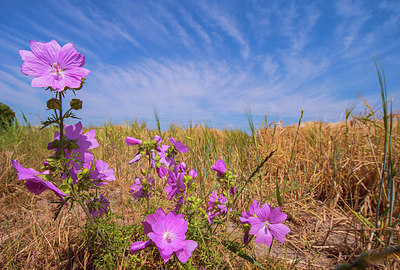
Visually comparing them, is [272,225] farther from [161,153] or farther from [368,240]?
[368,240]

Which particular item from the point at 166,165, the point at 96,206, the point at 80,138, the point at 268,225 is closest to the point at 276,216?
the point at 268,225

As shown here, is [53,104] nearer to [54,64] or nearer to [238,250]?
[54,64]

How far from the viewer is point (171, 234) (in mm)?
940

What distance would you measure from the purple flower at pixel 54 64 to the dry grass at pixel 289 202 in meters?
0.67

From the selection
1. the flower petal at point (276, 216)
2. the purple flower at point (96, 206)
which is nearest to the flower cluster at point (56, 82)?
the purple flower at point (96, 206)

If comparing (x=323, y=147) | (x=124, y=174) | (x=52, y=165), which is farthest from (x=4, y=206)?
(x=323, y=147)

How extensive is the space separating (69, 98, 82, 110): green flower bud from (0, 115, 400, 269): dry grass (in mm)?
570

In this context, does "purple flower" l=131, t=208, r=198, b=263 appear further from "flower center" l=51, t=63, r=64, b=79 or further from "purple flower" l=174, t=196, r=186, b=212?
"flower center" l=51, t=63, r=64, b=79

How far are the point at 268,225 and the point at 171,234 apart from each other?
443mm

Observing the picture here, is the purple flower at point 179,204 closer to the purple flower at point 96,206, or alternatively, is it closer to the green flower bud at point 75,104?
the purple flower at point 96,206

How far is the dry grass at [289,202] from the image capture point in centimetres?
133

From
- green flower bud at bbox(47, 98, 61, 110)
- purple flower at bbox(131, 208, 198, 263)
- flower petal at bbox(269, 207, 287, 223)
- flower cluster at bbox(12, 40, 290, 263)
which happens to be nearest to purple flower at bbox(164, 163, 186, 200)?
flower cluster at bbox(12, 40, 290, 263)

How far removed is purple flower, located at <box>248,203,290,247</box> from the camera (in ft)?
3.29

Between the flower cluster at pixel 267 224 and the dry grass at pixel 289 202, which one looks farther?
the dry grass at pixel 289 202
